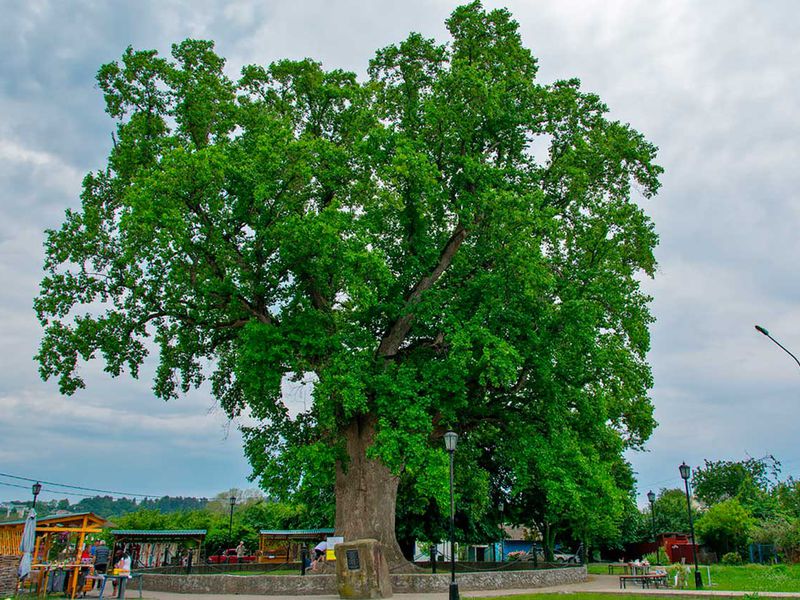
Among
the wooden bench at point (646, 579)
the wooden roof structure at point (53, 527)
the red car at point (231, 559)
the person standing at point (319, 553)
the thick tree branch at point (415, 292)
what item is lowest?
the red car at point (231, 559)

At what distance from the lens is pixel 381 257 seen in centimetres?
2006

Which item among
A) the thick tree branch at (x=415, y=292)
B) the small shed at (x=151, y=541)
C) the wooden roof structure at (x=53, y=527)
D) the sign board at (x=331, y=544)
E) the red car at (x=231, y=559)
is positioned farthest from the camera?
the red car at (x=231, y=559)

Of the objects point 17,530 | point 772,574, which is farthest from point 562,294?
point 17,530

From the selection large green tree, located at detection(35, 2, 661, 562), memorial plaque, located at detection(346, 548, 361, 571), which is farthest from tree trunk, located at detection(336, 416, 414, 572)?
memorial plaque, located at detection(346, 548, 361, 571)

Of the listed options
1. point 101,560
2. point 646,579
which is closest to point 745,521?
point 646,579

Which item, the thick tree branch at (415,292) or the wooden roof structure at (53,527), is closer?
the wooden roof structure at (53,527)

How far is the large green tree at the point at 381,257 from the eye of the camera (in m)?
20.1

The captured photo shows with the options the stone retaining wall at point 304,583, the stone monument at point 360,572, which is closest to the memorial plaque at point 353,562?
the stone monument at point 360,572

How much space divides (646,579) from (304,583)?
12.3m

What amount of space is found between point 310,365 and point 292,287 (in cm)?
323

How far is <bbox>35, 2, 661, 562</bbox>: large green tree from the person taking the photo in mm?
20094

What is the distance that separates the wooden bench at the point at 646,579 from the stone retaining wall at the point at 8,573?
19156 millimetres

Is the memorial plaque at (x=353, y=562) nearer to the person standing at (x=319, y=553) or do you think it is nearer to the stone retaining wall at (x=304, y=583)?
the stone retaining wall at (x=304, y=583)

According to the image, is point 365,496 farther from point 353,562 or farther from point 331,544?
point 353,562
